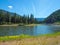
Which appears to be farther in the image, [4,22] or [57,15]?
[57,15]

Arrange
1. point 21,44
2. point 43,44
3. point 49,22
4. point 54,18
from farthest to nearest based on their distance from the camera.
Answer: point 54,18 → point 49,22 → point 43,44 → point 21,44

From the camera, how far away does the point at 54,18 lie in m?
142

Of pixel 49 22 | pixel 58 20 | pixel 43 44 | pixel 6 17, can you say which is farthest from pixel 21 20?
pixel 43 44

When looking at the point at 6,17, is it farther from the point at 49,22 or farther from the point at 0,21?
the point at 49,22

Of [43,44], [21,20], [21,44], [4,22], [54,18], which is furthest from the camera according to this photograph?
[54,18]

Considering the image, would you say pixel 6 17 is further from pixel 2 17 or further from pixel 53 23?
pixel 53 23

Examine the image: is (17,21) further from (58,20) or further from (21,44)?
(21,44)

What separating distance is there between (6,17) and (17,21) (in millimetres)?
7793

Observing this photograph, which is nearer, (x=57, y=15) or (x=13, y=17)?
(x=13, y=17)

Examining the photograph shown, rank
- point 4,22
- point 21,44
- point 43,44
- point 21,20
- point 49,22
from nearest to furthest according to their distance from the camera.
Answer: point 21,44, point 43,44, point 4,22, point 21,20, point 49,22

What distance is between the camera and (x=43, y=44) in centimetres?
364

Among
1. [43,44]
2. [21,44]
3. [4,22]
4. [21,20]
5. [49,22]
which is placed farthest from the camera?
[49,22]

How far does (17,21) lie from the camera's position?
3905 inches

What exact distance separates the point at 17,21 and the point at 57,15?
55656 millimetres
